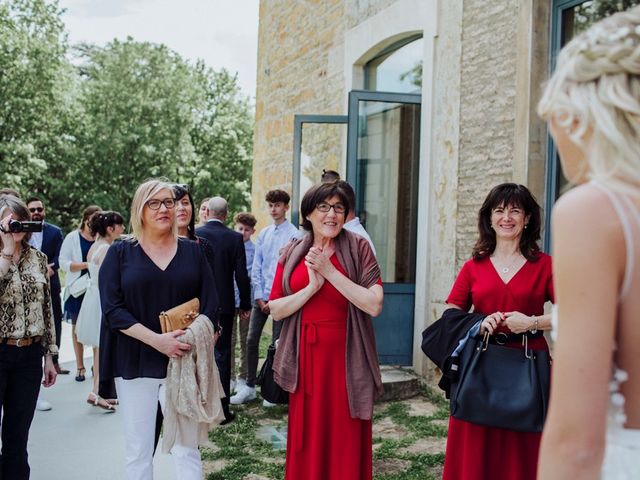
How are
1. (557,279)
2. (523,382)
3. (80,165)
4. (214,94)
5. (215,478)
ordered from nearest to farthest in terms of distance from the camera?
(557,279) < (523,382) < (215,478) < (80,165) < (214,94)

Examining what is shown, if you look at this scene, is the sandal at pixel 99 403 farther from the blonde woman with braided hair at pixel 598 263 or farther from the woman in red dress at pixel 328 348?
the blonde woman with braided hair at pixel 598 263

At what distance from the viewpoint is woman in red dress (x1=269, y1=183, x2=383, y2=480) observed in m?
3.91

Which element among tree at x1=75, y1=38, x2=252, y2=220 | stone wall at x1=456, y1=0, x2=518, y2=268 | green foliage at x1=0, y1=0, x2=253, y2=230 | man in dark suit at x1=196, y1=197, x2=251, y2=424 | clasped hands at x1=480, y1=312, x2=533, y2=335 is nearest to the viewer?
clasped hands at x1=480, y1=312, x2=533, y2=335

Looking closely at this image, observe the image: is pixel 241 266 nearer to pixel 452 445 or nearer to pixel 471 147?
pixel 471 147

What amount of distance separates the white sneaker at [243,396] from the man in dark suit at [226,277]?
435 millimetres

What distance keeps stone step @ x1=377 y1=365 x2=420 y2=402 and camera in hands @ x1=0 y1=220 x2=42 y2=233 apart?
4025 mm

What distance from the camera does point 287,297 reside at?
4035 millimetres

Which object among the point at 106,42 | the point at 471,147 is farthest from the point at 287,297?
the point at 106,42

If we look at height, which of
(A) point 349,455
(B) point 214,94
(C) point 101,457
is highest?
(B) point 214,94

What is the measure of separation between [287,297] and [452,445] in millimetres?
1220

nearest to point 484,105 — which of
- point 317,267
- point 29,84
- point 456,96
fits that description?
point 456,96

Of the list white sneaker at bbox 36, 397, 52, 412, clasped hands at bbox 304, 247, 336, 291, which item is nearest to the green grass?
clasped hands at bbox 304, 247, 336, 291

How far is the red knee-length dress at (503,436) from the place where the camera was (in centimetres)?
368

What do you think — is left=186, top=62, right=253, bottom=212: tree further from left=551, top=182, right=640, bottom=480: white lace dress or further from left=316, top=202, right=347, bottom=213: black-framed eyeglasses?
left=551, top=182, right=640, bottom=480: white lace dress
